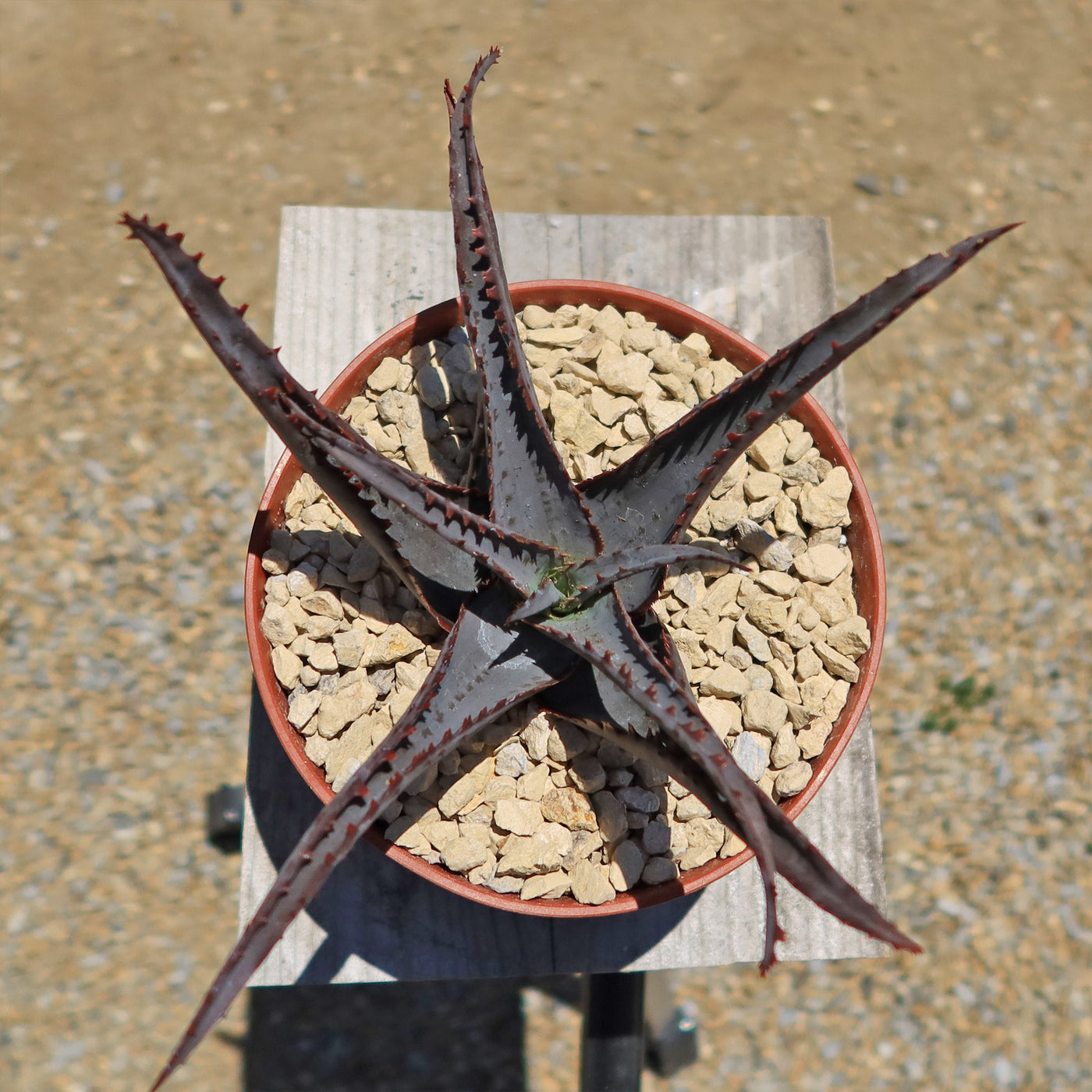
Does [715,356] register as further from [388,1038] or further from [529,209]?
[388,1038]

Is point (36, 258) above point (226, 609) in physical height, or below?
above

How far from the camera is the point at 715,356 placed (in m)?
1.46

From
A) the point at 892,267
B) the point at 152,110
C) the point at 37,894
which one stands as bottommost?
the point at 37,894

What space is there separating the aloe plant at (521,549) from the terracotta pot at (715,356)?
0.82 feet

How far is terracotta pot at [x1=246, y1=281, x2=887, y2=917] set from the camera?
1225 mm

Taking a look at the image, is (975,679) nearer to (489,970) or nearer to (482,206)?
(489,970)

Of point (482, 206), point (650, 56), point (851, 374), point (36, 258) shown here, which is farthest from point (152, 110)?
point (482, 206)

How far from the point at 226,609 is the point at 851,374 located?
174 centimetres

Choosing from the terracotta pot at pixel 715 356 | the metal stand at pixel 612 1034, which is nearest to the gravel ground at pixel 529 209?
the metal stand at pixel 612 1034

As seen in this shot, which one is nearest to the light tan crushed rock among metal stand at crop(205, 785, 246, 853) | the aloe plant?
the aloe plant

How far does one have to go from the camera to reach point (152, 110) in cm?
282

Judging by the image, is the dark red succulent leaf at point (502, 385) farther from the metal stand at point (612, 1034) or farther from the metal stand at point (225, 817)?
the metal stand at point (225, 817)

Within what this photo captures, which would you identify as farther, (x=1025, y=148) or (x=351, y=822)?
(x=1025, y=148)

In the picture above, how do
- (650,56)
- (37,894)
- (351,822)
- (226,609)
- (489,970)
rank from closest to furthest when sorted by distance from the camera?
(351,822) → (489,970) → (37,894) → (226,609) → (650,56)
